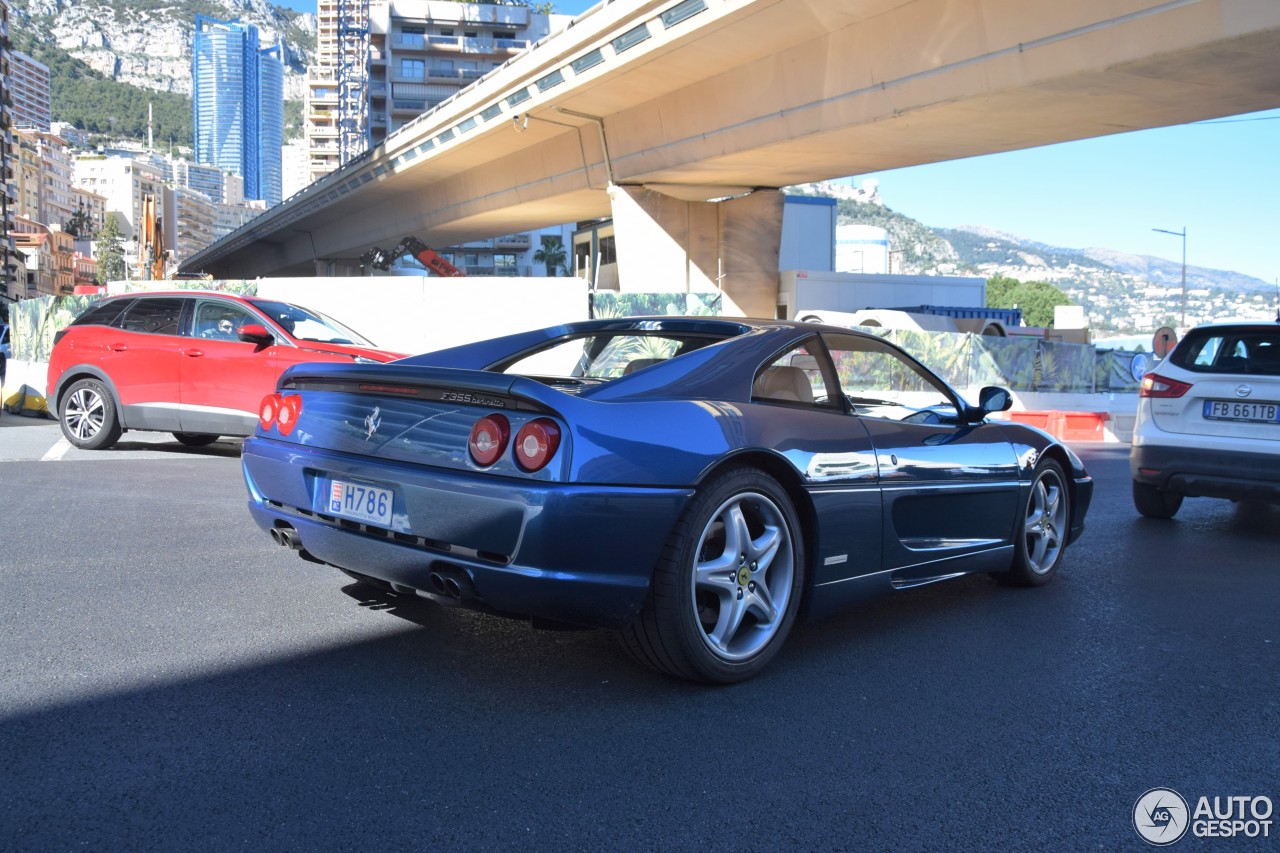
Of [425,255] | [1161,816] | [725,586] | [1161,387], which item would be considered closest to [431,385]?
[725,586]

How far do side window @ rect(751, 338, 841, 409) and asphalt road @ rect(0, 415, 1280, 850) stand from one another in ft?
3.28

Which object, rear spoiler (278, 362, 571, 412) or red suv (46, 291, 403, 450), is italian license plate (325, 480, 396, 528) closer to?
rear spoiler (278, 362, 571, 412)

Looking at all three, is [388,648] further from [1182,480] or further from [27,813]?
[1182,480]

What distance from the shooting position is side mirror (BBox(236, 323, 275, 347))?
33.0ft

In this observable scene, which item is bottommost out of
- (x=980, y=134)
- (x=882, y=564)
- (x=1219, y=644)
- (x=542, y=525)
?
(x=1219, y=644)

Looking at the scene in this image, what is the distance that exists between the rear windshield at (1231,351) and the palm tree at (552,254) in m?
109

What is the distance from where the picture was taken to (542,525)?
3258mm

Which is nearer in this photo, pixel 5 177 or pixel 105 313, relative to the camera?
pixel 105 313

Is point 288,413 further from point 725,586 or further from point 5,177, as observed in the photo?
point 5,177

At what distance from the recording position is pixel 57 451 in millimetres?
10273

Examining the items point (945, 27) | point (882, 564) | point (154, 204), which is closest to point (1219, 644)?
point (882, 564)

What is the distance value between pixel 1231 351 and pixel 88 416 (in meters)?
10.1

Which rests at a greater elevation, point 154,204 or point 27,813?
point 154,204

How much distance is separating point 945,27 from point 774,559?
1609 cm
